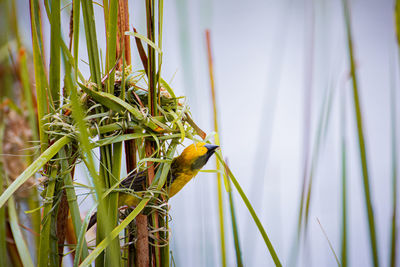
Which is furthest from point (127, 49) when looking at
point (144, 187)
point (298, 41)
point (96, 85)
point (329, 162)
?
point (298, 41)

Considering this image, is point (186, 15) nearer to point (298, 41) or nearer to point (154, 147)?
point (154, 147)

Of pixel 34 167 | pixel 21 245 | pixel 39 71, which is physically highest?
pixel 39 71

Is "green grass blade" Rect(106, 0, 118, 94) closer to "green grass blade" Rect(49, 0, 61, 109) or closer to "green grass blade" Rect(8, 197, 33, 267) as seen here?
"green grass blade" Rect(49, 0, 61, 109)

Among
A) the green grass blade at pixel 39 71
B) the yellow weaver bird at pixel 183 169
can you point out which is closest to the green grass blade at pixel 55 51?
the green grass blade at pixel 39 71

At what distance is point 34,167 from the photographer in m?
0.29

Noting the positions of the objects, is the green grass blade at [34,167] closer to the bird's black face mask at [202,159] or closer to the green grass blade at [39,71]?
the green grass blade at [39,71]

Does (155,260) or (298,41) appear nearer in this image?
(155,260)

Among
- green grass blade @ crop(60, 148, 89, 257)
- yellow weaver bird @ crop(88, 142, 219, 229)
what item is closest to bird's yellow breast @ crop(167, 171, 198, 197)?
yellow weaver bird @ crop(88, 142, 219, 229)

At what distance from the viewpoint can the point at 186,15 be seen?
0.34 m

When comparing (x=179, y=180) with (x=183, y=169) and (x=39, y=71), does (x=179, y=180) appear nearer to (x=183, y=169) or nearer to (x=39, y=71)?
(x=183, y=169)

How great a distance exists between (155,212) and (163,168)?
0.05m

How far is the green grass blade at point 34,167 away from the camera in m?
0.29

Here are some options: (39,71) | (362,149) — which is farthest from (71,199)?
(362,149)

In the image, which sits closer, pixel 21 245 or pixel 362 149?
pixel 362 149
